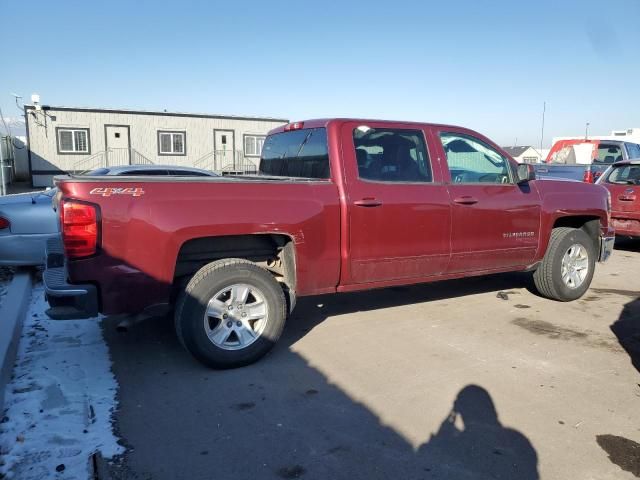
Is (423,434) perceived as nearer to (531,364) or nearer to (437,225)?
(531,364)

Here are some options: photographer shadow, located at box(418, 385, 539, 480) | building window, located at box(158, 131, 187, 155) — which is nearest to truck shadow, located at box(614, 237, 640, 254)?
photographer shadow, located at box(418, 385, 539, 480)

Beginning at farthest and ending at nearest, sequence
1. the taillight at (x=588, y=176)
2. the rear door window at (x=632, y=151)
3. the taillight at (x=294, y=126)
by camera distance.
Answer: the rear door window at (x=632, y=151) → the taillight at (x=588, y=176) → the taillight at (x=294, y=126)

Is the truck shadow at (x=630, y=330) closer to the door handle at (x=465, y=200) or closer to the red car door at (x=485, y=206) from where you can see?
the red car door at (x=485, y=206)

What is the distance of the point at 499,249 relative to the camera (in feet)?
17.9

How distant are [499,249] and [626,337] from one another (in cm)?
141

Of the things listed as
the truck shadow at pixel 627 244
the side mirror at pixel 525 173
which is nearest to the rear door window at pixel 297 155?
the side mirror at pixel 525 173

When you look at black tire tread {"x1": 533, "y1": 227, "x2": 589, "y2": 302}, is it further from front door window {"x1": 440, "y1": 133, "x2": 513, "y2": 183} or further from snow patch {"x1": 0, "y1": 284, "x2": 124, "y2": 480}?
snow patch {"x1": 0, "y1": 284, "x2": 124, "y2": 480}

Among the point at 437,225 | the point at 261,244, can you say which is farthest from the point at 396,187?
the point at 261,244

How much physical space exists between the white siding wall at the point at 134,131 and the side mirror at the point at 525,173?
2437cm

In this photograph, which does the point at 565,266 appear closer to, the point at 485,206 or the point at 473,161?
the point at 485,206

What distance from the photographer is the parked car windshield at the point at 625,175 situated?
9492 mm

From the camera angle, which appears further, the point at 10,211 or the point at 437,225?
the point at 10,211

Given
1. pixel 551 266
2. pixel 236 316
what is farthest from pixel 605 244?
pixel 236 316

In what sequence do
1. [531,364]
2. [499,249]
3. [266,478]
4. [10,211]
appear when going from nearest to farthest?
[266,478]
[531,364]
[499,249]
[10,211]
